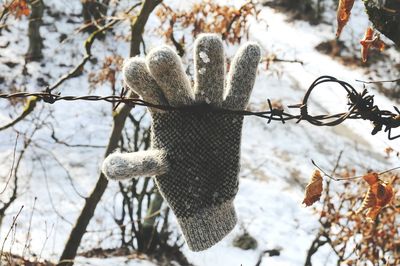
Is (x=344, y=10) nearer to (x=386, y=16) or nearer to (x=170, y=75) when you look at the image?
(x=386, y=16)

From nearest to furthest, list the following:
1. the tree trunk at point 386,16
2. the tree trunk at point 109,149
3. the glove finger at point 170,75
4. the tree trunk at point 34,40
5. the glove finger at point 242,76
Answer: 1. the tree trunk at point 386,16
2. the glove finger at point 170,75
3. the glove finger at point 242,76
4. the tree trunk at point 109,149
5. the tree trunk at point 34,40

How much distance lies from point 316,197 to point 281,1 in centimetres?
1424

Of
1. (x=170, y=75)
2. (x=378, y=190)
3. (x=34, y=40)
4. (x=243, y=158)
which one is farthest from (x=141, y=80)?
(x=34, y=40)

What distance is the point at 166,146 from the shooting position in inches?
65.7

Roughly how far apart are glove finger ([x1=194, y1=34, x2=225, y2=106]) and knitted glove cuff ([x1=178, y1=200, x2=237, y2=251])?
0.45 m

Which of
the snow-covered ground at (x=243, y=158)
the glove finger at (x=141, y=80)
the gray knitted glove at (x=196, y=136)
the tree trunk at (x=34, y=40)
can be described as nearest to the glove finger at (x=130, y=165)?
the gray knitted glove at (x=196, y=136)

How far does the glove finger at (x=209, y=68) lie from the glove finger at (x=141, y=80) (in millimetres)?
152

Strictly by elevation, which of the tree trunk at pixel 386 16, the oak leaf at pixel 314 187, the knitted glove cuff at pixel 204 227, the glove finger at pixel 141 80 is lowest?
the knitted glove cuff at pixel 204 227

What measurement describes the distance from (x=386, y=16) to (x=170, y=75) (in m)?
0.71

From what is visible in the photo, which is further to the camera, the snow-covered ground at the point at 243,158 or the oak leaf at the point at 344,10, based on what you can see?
the snow-covered ground at the point at 243,158

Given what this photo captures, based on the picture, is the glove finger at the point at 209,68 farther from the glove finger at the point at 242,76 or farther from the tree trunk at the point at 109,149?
the tree trunk at the point at 109,149

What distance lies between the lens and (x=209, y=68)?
5.12 ft

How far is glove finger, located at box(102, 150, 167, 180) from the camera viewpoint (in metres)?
1.49

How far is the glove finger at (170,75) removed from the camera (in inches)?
57.8
